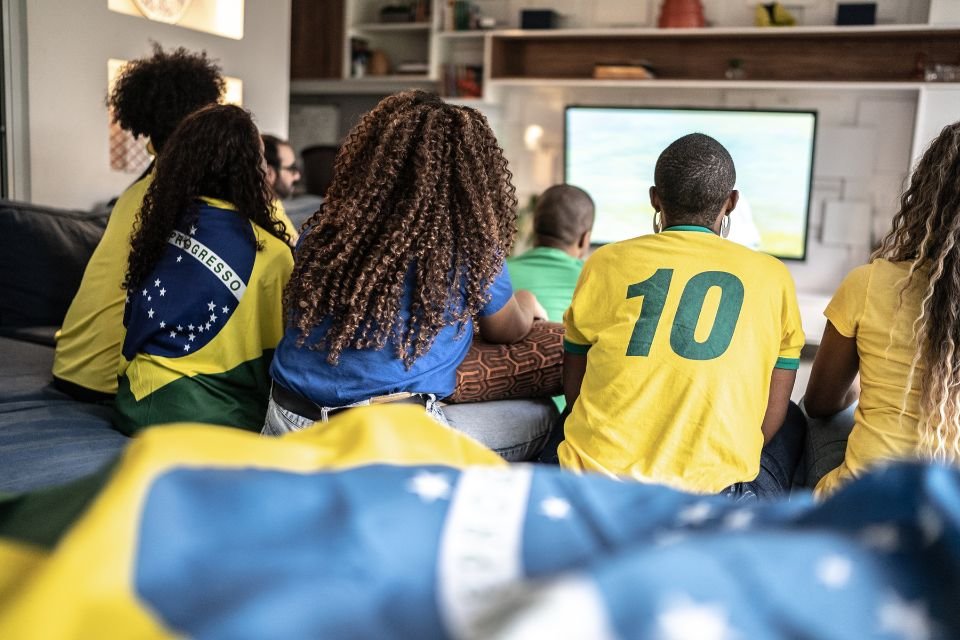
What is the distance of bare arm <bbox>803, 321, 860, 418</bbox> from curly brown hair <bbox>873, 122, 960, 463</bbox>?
6.4 inches

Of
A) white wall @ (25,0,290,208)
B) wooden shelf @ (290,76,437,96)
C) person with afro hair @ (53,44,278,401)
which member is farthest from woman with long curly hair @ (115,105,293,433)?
wooden shelf @ (290,76,437,96)

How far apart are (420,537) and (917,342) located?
141cm

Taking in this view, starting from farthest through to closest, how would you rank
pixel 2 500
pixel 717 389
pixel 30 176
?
1. pixel 30 176
2. pixel 717 389
3. pixel 2 500

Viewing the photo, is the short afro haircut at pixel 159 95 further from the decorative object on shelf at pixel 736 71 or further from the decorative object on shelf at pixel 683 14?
the decorative object on shelf at pixel 736 71

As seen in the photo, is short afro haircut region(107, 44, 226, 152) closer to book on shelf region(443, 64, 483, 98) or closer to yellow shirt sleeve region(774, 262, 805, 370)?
yellow shirt sleeve region(774, 262, 805, 370)

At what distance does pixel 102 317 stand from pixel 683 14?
162 inches

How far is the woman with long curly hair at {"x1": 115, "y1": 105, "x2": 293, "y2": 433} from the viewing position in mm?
2115

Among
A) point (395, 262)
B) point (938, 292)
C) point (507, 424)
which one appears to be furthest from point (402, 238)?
point (938, 292)

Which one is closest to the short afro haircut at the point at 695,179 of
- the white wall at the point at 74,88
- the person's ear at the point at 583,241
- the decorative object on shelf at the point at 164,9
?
Result: the person's ear at the point at 583,241

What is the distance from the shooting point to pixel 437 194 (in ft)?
5.87

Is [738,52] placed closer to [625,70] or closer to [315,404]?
[625,70]

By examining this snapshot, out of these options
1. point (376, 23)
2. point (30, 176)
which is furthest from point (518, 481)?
point (376, 23)

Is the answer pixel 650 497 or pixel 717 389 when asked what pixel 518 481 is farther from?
pixel 717 389

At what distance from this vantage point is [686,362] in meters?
1.67
